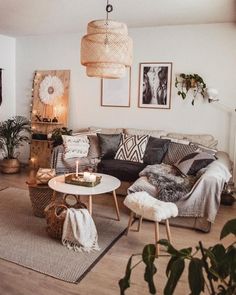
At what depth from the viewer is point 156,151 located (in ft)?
14.5

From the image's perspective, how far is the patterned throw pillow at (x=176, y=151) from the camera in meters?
4.20

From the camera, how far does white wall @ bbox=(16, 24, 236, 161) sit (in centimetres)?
457

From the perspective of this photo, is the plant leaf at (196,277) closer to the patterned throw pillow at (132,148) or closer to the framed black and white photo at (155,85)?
the patterned throw pillow at (132,148)

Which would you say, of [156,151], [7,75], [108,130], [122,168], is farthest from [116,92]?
[7,75]

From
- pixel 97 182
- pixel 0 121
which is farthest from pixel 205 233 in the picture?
pixel 0 121

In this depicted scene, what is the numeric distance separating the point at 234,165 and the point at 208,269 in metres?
4.02

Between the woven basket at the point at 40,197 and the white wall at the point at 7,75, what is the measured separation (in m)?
2.96

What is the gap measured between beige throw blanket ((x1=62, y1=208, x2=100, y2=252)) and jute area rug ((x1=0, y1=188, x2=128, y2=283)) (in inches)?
2.7

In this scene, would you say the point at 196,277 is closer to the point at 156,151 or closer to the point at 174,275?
the point at 174,275

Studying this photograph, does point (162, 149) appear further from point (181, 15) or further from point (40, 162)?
point (40, 162)

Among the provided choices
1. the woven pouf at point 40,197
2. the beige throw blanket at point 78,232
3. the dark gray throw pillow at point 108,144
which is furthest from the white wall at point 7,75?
the beige throw blanket at point 78,232

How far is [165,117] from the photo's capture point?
5027 millimetres

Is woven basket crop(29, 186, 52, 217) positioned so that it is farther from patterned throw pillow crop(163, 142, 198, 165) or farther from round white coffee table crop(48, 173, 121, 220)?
patterned throw pillow crop(163, 142, 198, 165)

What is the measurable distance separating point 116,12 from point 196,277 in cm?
384
